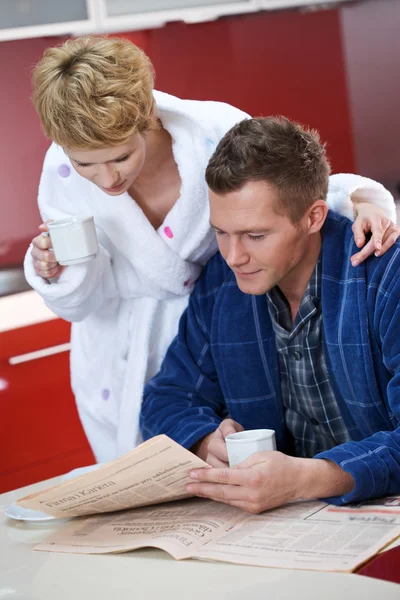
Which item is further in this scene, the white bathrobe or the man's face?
the white bathrobe

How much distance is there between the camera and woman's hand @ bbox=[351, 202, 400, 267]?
1.46m

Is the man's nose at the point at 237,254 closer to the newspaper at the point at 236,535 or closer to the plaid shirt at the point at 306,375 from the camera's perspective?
the plaid shirt at the point at 306,375

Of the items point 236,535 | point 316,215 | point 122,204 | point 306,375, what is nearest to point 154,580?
point 236,535

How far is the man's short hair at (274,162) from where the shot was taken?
4.91 feet

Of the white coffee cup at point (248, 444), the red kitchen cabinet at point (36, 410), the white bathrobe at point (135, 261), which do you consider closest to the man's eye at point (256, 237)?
the white bathrobe at point (135, 261)

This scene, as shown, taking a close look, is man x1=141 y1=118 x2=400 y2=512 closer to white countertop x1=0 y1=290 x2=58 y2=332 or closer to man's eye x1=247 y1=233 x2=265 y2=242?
man's eye x1=247 y1=233 x2=265 y2=242

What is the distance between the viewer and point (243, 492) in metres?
1.18

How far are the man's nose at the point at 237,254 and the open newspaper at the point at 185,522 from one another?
0.42 meters

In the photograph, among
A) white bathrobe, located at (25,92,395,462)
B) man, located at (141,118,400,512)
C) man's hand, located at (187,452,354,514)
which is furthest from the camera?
white bathrobe, located at (25,92,395,462)

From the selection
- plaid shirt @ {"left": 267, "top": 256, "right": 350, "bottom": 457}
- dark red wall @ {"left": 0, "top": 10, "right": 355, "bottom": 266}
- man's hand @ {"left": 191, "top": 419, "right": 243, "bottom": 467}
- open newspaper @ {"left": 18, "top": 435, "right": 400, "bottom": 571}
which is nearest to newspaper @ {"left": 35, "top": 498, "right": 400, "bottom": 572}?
open newspaper @ {"left": 18, "top": 435, "right": 400, "bottom": 571}

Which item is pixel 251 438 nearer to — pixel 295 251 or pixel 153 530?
pixel 153 530

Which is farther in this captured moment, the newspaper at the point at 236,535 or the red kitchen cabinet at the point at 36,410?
the red kitchen cabinet at the point at 36,410

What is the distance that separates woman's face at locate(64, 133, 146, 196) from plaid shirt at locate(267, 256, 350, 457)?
35cm

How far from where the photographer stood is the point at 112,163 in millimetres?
1592
